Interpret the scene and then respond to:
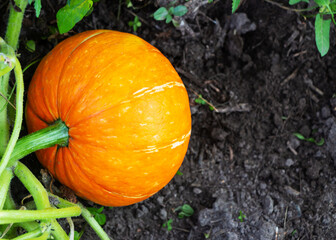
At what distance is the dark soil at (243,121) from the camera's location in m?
2.74

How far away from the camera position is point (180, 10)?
8.79ft

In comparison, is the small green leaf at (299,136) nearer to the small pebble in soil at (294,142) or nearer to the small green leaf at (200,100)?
the small pebble in soil at (294,142)

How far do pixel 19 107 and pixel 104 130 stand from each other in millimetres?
413

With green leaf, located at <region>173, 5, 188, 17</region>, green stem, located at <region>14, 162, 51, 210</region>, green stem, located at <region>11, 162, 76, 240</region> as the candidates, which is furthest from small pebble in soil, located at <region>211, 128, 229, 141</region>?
green stem, located at <region>14, 162, 51, 210</region>

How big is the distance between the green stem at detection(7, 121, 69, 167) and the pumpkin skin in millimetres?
60

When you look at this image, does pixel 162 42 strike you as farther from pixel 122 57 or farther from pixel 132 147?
pixel 132 147

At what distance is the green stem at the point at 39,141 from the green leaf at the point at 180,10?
114cm

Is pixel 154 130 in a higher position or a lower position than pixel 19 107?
lower

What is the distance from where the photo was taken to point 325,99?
3002mm

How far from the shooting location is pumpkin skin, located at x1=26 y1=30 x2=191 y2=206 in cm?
203

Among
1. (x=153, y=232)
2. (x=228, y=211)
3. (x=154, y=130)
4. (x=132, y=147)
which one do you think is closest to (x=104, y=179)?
(x=132, y=147)

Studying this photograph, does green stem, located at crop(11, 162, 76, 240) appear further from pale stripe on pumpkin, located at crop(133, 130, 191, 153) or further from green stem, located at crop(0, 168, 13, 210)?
pale stripe on pumpkin, located at crop(133, 130, 191, 153)

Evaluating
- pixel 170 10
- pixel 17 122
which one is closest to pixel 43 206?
pixel 17 122

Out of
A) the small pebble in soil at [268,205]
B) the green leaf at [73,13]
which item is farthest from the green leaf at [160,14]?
the small pebble in soil at [268,205]
